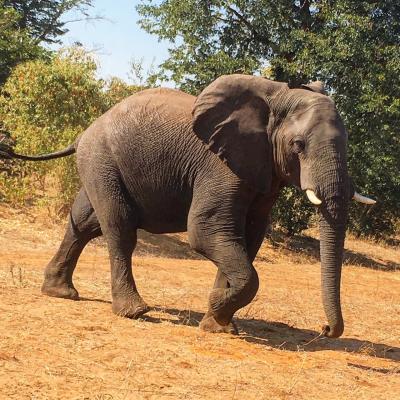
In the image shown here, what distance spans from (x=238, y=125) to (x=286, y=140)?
1.75 ft

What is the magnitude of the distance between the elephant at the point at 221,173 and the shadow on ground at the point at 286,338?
1.42 ft

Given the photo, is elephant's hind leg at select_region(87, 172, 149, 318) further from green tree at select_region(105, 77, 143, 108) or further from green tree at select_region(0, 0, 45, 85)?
green tree at select_region(0, 0, 45, 85)

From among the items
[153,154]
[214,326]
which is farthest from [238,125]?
[214,326]

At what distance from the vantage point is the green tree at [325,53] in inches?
640

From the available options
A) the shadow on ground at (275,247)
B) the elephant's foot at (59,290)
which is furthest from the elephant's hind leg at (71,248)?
the shadow on ground at (275,247)

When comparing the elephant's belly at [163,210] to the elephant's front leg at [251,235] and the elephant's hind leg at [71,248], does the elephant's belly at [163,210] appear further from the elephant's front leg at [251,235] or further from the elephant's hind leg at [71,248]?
the elephant's hind leg at [71,248]

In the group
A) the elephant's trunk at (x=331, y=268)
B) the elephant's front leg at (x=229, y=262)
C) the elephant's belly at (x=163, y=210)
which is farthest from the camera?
the elephant's belly at (x=163, y=210)

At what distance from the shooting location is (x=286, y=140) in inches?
252

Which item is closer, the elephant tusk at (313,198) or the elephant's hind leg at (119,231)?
the elephant tusk at (313,198)

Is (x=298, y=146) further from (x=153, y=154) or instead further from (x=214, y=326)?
(x=214, y=326)

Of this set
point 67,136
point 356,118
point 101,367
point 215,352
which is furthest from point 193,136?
point 356,118

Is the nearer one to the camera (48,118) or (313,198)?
(313,198)

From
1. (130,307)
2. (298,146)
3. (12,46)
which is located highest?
(12,46)

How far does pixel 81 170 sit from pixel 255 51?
11.4 m
